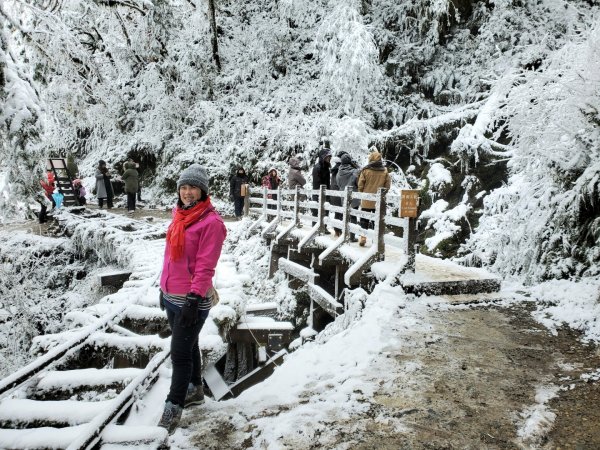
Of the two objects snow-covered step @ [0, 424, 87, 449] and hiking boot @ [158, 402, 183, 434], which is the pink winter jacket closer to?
hiking boot @ [158, 402, 183, 434]

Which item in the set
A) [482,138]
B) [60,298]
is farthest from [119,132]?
[482,138]

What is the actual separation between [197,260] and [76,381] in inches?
77.6

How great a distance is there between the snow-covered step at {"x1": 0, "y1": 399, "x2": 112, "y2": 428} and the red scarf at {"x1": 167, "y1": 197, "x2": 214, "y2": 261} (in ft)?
4.68

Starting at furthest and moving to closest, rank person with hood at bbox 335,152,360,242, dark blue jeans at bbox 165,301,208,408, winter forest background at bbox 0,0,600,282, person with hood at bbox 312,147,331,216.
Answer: person with hood at bbox 312,147,331,216 < person with hood at bbox 335,152,360,242 < winter forest background at bbox 0,0,600,282 < dark blue jeans at bbox 165,301,208,408

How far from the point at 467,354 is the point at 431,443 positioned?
5.75 feet

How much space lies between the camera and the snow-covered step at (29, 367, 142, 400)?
3.75m

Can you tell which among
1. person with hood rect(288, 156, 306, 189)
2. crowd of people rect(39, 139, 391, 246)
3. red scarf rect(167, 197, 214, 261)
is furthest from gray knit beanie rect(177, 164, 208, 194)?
person with hood rect(288, 156, 306, 189)

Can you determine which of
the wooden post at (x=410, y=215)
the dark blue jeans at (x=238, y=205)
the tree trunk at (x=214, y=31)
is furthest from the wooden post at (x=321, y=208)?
the tree trunk at (x=214, y=31)

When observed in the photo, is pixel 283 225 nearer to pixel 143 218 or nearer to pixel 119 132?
pixel 143 218

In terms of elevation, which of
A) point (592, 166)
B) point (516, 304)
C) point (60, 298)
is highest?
point (592, 166)

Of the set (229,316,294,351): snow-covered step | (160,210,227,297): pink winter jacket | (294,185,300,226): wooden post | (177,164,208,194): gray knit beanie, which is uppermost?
(177,164,208,194): gray knit beanie

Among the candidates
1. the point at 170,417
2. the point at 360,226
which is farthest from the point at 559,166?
the point at 170,417

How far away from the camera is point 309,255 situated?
11898 millimetres

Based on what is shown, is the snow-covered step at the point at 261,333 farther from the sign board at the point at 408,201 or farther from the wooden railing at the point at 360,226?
the sign board at the point at 408,201
